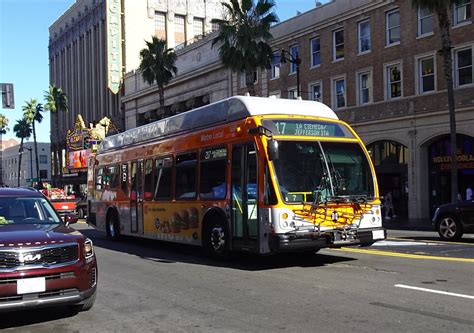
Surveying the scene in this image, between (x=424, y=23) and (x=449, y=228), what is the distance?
16593 mm

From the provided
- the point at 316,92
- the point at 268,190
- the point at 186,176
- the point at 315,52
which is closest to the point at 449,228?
the point at 268,190

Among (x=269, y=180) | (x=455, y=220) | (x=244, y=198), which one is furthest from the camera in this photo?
(x=455, y=220)

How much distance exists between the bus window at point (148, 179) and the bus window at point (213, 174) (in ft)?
9.62

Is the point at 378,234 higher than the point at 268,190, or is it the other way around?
the point at 268,190

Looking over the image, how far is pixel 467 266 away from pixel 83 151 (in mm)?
58398

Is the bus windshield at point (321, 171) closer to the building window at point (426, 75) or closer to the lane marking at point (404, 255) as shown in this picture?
the lane marking at point (404, 255)

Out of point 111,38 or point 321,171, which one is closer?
point 321,171

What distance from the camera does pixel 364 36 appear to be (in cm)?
3142

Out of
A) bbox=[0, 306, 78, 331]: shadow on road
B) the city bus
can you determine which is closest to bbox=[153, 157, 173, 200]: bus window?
the city bus

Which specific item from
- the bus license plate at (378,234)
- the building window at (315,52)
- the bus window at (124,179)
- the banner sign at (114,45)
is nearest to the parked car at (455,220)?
the bus license plate at (378,234)

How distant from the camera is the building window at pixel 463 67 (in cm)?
2628

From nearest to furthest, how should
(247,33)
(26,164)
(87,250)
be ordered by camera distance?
(87,250) → (247,33) → (26,164)

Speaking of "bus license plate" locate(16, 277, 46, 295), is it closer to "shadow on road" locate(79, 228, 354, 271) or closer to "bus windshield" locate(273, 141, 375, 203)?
"bus windshield" locate(273, 141, 375, 203)

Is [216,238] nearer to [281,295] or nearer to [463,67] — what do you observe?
[281,295]
